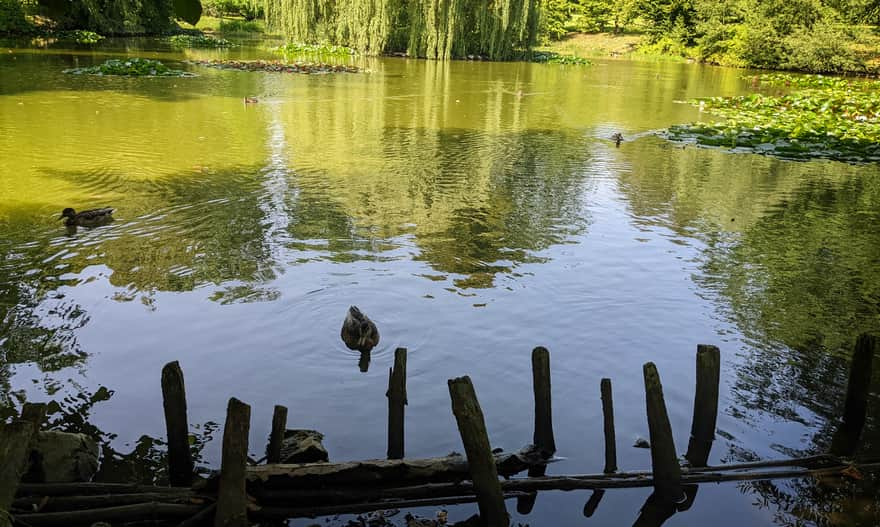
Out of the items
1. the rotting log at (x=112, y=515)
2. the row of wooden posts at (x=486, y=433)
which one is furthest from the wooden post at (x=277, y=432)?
the rotting log at (x=112, y=515)

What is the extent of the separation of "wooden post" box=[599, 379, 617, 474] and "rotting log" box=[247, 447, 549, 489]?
1129 millimetres

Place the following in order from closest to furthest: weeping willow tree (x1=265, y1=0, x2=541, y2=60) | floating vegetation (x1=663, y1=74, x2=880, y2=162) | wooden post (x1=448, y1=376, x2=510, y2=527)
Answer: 1. wooden post (x1=448, y1=376, x2=510, y2=527)
2. floating vegetation (x1=663, y1=74, x2=880, y2=162)
3. weeping willow tree (x1=265, y1=0, x2=541, y2=60)

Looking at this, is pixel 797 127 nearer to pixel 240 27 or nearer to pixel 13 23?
pixel 13 23

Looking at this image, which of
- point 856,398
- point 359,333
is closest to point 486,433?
point 359,333

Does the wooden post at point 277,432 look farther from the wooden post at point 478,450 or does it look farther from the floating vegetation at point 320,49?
the floating vegetation at point 320,49

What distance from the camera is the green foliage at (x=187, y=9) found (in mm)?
2689

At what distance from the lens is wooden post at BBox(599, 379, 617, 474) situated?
5.16 m

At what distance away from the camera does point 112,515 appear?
425cm

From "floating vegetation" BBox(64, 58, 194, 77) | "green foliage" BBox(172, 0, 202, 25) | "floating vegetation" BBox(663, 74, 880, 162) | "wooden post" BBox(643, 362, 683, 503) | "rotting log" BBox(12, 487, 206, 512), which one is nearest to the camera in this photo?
"green foliage" BBox(172, 0, 202, 25)

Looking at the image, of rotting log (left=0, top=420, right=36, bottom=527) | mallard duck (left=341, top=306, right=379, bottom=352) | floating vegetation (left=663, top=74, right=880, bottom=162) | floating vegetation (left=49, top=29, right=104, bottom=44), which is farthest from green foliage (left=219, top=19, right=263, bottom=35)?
rotting log (left=0, top=420, right=36, bottom=527)

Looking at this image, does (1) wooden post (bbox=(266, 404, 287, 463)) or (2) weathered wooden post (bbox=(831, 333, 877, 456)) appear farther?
(2) weathered wooden post (bbox=(831, 333, 877, 456))

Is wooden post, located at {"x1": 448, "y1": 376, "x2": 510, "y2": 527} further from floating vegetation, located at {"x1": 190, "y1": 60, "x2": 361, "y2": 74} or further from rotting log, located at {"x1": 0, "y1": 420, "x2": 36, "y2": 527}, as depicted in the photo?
floating vegetation, located at {"x1": 190, "y1": 60, "x2": 361, "y2": 74}

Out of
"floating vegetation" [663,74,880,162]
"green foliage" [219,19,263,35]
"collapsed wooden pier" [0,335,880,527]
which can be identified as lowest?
"collapsed wooden pier" [0,335,880,527]

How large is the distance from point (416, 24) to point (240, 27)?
29.3 m
